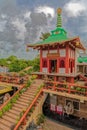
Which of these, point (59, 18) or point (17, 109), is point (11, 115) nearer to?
point (17, 109)

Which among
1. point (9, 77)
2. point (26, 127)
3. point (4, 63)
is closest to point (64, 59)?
point (9, 77)

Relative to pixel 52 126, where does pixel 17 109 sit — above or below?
above

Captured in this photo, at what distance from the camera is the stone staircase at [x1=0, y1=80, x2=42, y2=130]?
13055 mm

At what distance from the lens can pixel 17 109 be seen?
48.2 ft

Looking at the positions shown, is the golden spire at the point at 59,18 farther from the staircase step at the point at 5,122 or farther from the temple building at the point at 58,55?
the staircase step at the point at 5,122

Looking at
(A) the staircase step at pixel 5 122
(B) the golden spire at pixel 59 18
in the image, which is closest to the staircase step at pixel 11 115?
(A) the staircase step at pixel 5 122

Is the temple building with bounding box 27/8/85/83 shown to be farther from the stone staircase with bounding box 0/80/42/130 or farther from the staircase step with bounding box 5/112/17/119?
the staircase step with bounding box 5/112/17/119

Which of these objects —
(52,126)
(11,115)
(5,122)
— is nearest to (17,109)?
(11,115)

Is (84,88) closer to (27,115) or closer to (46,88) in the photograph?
(46,88)

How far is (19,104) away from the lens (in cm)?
1545

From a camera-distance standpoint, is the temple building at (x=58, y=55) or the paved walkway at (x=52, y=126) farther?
the temple building at (x=58, y=55)

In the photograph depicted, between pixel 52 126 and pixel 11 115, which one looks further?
pixel 52 126

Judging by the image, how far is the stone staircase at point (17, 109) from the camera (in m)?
13.1

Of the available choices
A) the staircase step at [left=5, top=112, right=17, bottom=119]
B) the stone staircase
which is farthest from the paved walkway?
the staircase step at [left=5, top=112, right=17, bottom=119]
